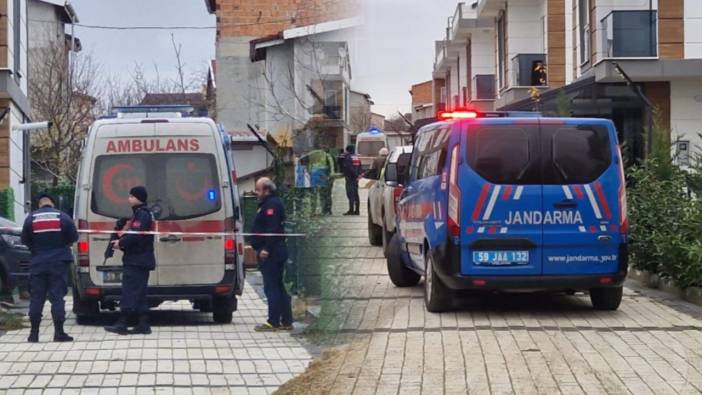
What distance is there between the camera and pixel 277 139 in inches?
367

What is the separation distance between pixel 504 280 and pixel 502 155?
3.95ft

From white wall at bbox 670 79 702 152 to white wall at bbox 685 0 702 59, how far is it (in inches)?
32.0

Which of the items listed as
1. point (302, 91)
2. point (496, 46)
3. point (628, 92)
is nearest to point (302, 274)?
point (302, 91)

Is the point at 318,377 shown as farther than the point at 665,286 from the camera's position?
No

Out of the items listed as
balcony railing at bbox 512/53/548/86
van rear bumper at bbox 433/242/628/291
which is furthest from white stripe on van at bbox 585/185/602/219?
balcony railing at bbox 512/53/548/86

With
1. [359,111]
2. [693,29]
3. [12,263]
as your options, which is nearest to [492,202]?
[359,111]

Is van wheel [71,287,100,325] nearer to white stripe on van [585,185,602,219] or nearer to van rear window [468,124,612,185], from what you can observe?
van rear window [468,124,612,185]

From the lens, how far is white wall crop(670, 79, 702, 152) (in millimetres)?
22531

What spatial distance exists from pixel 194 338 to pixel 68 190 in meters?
13.1

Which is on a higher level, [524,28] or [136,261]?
[524,28]

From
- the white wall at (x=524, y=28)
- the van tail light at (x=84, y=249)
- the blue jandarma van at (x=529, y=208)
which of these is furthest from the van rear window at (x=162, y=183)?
the white wall at (x=524, y=28)

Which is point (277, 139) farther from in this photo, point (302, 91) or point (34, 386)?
point (34, 386)

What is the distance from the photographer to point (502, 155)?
34.8 feet

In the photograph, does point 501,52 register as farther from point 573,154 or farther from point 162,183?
point 573,154
